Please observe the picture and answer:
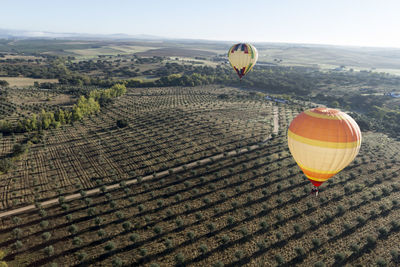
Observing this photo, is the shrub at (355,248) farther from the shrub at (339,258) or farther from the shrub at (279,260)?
the shrub at (279,260)

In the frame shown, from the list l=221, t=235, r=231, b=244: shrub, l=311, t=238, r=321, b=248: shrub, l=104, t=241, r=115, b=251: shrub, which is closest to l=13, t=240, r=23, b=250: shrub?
l=104, t=241, r=115, b=251: shrub

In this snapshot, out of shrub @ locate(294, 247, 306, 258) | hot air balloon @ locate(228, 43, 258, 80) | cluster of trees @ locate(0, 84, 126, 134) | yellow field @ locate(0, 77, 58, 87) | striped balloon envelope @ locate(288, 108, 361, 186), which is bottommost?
shrub @ locate(294, 247, 306, 258)

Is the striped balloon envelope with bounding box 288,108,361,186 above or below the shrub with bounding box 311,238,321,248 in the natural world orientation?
above

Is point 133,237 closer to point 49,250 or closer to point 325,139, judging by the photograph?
point 49,250

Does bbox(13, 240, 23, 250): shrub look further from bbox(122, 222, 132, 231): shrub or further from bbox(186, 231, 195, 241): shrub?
bbox(186, 231, 195, 241): shrub

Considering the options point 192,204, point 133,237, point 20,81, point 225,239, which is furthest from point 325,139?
point 20,81

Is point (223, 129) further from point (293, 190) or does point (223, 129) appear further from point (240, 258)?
point (240, 258)
